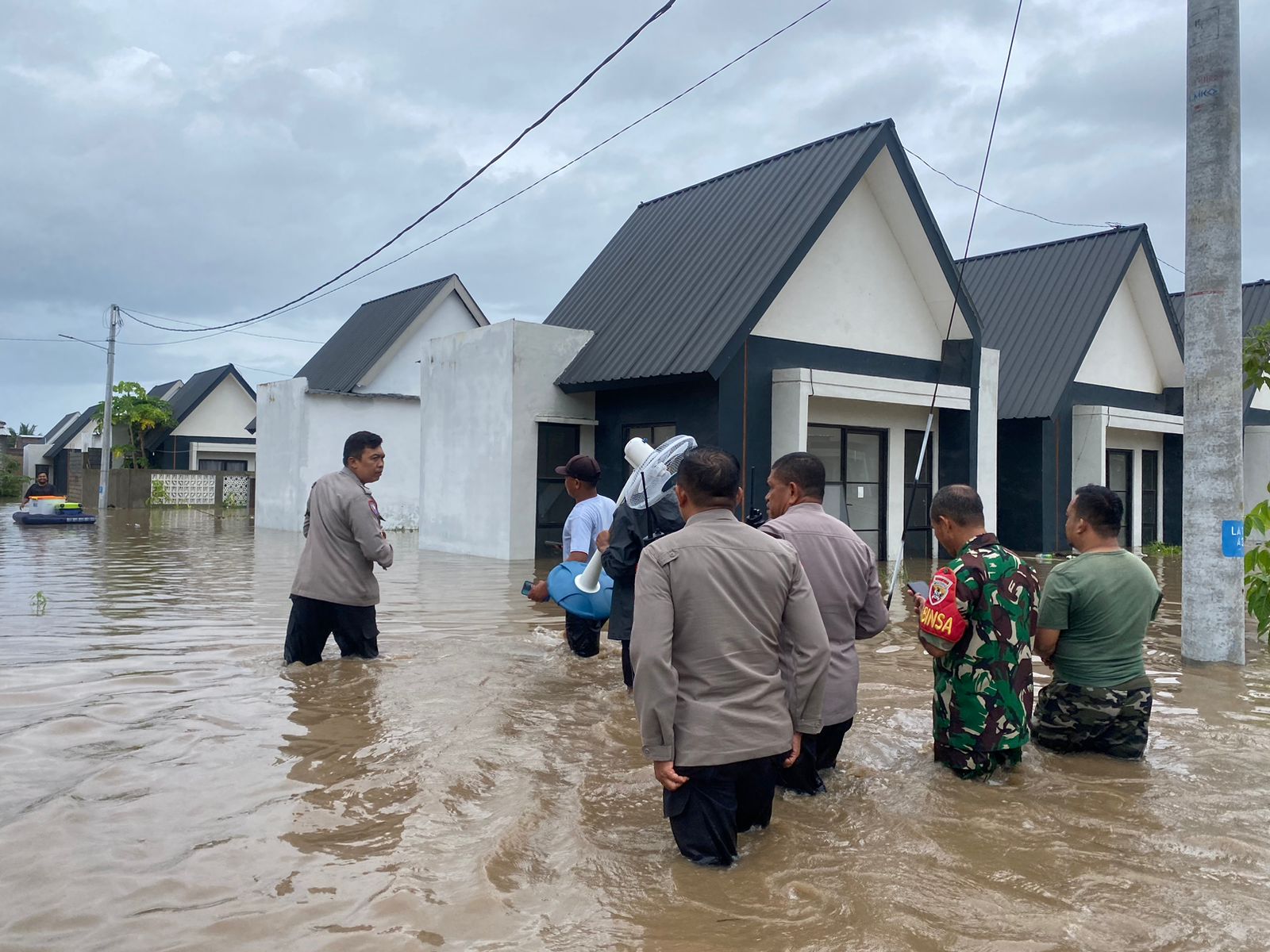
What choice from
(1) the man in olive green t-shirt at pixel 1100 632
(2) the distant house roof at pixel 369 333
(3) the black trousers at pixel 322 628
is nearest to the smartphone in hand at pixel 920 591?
(1) the man in olive green t-shirt at pixel 1100 632

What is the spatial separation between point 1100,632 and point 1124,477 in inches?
724

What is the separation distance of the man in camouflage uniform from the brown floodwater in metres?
0.22

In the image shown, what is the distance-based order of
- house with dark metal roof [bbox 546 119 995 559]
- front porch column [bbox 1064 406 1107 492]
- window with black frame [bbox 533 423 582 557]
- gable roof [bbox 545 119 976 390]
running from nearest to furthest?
gable roof [bbox 545 119 976 390] < house with dark metal roof [bbox 546 119 995 559] < window with black frame [bbox 533 423 582 557] < front porch column [bbox 1064 406 1107 492]

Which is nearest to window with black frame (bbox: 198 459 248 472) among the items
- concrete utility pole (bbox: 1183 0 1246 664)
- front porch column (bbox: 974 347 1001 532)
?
front porch column (bbox: 974 347 1001 532)

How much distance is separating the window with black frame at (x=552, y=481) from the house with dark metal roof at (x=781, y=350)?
0.10 feet

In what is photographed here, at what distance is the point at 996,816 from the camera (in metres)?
4.42

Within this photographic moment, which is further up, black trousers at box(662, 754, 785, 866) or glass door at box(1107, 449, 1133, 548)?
glass door at box(1107, 449, 1133, 548)

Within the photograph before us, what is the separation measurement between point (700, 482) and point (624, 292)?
12.8 m

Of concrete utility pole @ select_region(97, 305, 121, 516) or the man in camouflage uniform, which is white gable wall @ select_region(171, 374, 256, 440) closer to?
concrete utility pole @ select_region(97, 305, 121, 516)

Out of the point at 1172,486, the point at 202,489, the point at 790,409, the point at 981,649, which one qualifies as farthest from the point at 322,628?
the point at 202,489

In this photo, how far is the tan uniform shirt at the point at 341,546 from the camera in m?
7.01

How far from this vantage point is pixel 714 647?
3.72 meters

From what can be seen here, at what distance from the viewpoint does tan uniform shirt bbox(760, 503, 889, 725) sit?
4.70m

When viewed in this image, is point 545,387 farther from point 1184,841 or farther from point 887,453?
point 1184,841
